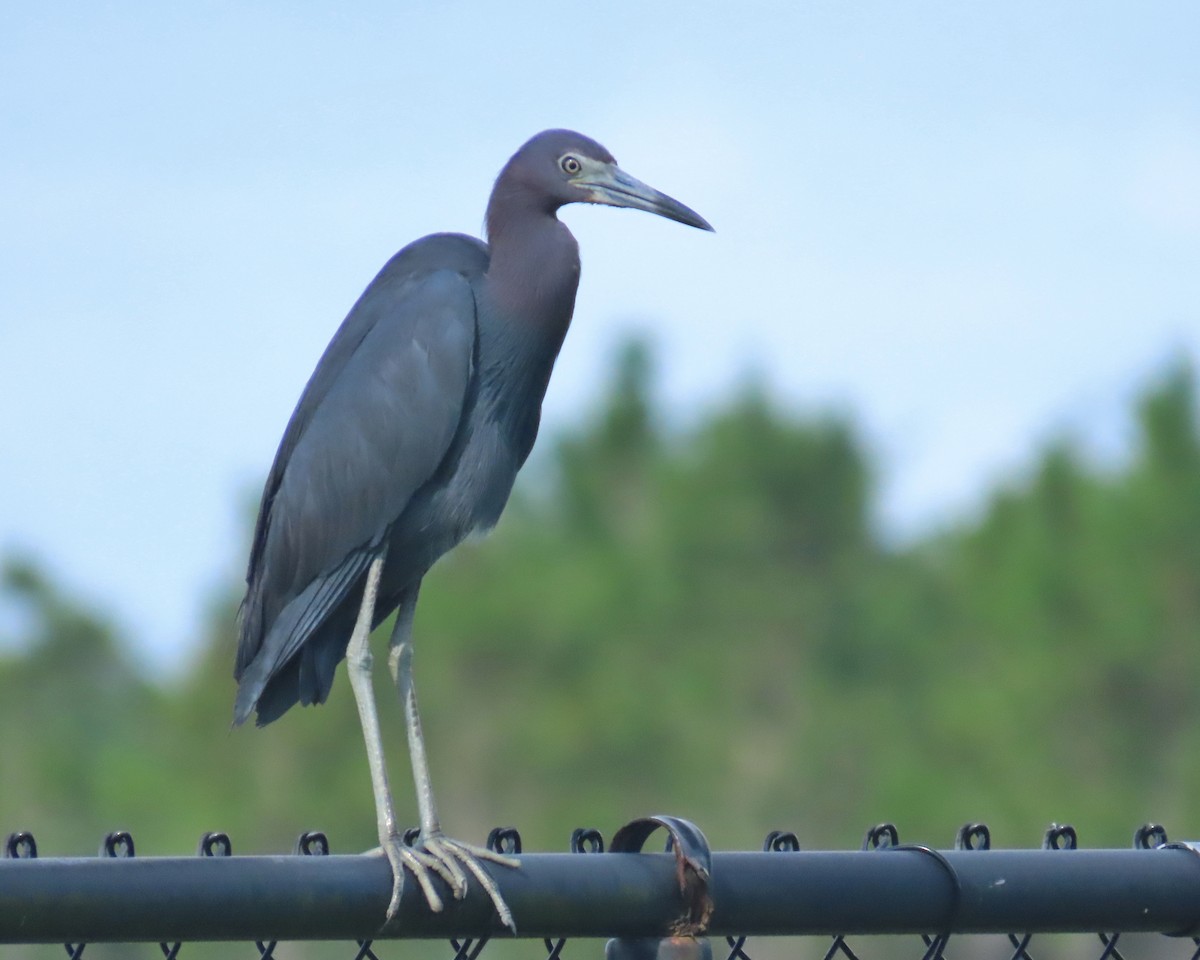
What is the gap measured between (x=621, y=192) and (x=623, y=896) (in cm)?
265

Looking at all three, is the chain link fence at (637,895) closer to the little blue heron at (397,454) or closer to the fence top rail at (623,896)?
the fence top rail at (623,896)

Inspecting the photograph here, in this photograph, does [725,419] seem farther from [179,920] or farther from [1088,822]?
[179,920]

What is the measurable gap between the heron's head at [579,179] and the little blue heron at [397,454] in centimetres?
18

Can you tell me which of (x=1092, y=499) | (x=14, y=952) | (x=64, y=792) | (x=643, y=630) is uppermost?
(x=1092, y=499)

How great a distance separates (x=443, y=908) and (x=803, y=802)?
40251mm

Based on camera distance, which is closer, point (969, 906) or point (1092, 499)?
point (969, 906)

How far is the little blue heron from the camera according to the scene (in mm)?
4016

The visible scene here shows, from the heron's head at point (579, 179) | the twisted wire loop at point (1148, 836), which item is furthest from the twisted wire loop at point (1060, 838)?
the heron's head at point (579, 179)

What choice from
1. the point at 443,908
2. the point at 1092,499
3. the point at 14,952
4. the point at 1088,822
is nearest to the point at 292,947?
the point at 14,952

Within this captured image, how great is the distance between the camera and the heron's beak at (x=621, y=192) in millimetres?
4492

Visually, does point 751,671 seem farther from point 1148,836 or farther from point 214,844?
point 214,844

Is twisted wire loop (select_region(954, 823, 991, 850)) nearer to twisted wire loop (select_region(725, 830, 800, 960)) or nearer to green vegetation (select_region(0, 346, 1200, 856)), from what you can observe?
twisted wire loop (select_region(725, 830, 800, 960))

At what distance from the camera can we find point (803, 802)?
41.6 m

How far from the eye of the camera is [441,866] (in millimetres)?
2725
